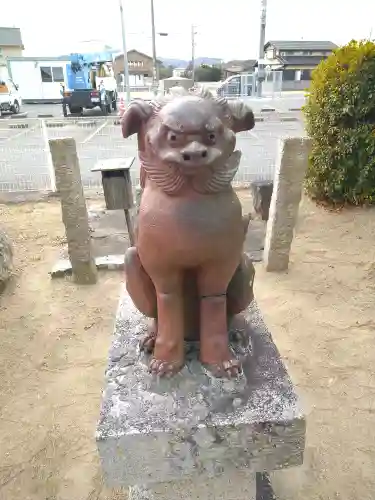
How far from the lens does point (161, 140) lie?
3.91 feet

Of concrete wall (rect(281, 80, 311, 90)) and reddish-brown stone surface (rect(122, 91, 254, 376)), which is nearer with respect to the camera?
reddish-brown stone surface (rect(122, 91, 254, 376))

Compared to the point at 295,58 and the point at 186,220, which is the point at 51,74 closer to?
the point at 295,58

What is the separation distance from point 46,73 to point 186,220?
22.3m

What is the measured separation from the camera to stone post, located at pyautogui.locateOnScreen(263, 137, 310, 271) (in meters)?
3.43

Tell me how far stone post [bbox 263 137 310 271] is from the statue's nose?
2.46 m

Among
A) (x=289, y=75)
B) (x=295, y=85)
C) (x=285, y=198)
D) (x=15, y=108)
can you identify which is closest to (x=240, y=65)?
(x=289, y=75)

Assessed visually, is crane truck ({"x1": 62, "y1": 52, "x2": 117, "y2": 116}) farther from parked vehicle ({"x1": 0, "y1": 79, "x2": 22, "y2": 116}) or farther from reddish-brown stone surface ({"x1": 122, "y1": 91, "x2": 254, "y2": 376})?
reddish-brown stone surface ({"x1": 122, "y1": 91, "x2": 254, "y2": 376})

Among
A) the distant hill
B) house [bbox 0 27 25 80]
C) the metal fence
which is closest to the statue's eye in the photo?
the metal fence

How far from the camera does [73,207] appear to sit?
349cm

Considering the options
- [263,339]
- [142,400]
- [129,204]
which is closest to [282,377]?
[263,339]

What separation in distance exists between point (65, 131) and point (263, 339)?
10.0m

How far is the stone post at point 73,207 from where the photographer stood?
10.8 feet

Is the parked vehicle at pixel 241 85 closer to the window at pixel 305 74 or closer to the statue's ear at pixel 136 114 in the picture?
the window at pixel 305 74

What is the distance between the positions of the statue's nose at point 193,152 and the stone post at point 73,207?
2373 mm
